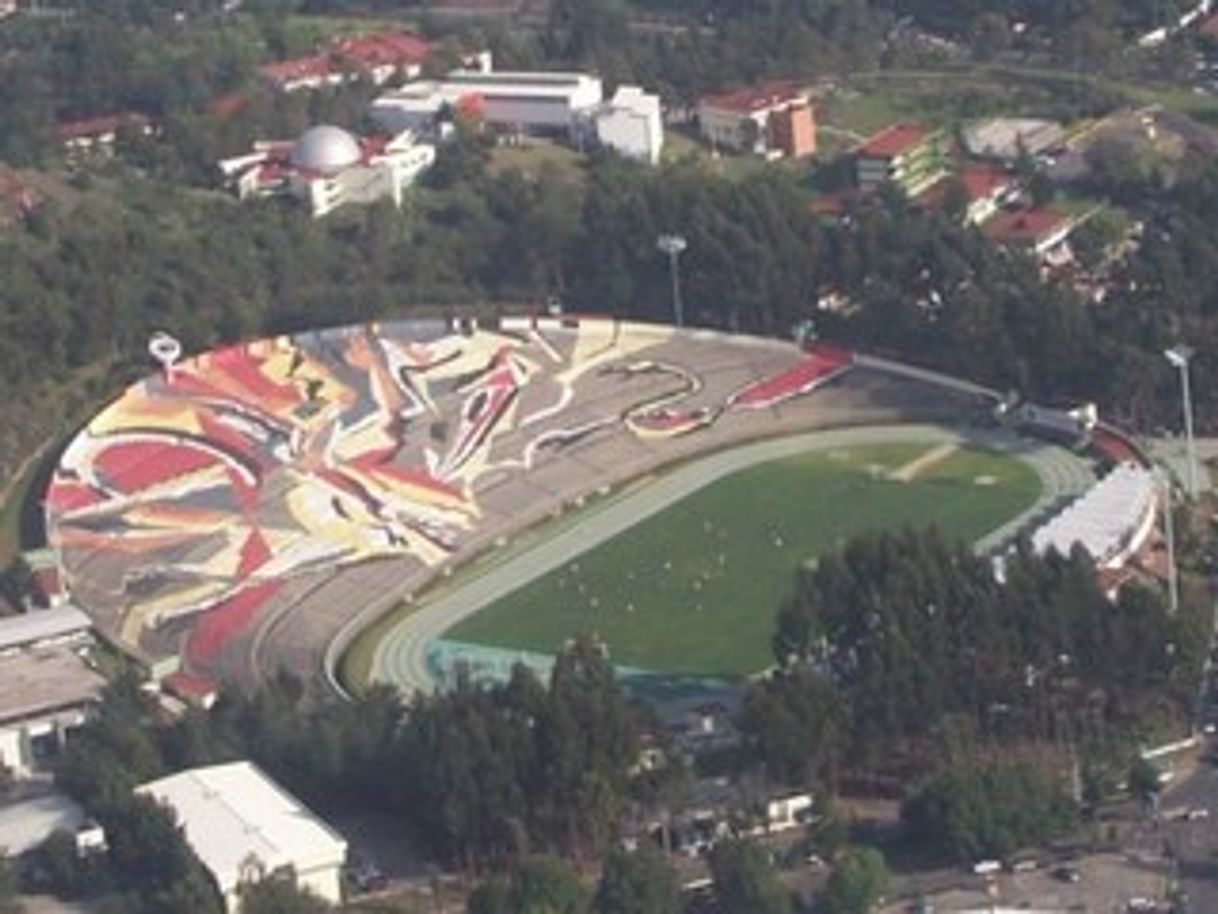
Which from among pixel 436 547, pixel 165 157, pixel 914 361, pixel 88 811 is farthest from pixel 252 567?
pixel 165 157

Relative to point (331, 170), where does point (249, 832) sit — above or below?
above

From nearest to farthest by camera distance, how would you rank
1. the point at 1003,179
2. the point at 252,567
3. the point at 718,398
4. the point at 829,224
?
the point at 252,567, the point at 718,398, the point at 829,224, the point at 1003,179

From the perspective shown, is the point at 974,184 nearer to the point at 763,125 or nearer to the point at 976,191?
the point at 976,191

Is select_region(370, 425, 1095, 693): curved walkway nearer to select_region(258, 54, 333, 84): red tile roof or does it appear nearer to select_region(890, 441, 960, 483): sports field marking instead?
select_region(890, 441, 960, 483): sports field marking

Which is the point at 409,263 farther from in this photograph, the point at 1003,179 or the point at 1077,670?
the point at 1077,670

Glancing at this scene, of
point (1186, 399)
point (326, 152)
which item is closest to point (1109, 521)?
point (1186, 399)

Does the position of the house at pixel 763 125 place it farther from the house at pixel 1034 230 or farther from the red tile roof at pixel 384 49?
the red tile roof at pixel 384 49
